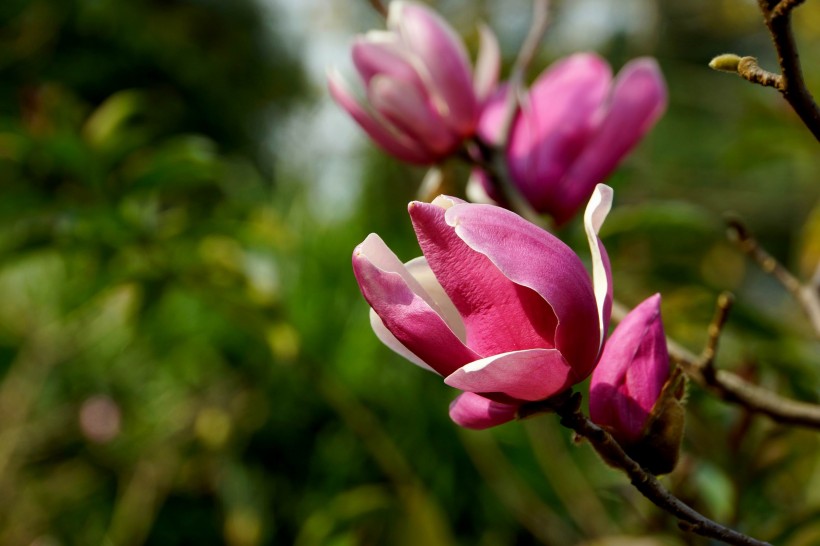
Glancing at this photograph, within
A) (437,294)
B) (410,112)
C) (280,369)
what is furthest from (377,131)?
(280,369)

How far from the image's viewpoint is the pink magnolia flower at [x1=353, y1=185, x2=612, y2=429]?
285mm

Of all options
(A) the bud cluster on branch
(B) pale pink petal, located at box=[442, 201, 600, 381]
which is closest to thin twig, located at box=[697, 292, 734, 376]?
(A) the bud cluster on branch

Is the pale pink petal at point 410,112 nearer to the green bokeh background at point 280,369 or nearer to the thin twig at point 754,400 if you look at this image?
the green bokeh background at point 280,369

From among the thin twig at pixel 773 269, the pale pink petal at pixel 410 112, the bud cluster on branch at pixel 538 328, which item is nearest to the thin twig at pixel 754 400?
the bud cluster on branch at pixel 538 328

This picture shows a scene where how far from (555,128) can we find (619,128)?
0.05 metres

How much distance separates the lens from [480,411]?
1.06ft

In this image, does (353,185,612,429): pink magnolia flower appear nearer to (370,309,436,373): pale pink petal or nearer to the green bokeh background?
(370,309,436,373): pale pink petal

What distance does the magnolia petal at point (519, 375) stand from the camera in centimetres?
28

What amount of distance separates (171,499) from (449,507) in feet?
1.66

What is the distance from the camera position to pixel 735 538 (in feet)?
0.90

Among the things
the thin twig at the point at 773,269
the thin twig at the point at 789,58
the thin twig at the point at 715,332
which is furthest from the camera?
the thin twig at the point at 773,269

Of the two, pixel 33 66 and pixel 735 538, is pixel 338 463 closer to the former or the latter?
pixel 735 538

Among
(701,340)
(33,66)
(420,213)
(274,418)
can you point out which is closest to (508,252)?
(420,213)

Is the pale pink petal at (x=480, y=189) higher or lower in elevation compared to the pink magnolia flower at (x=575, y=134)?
lower
